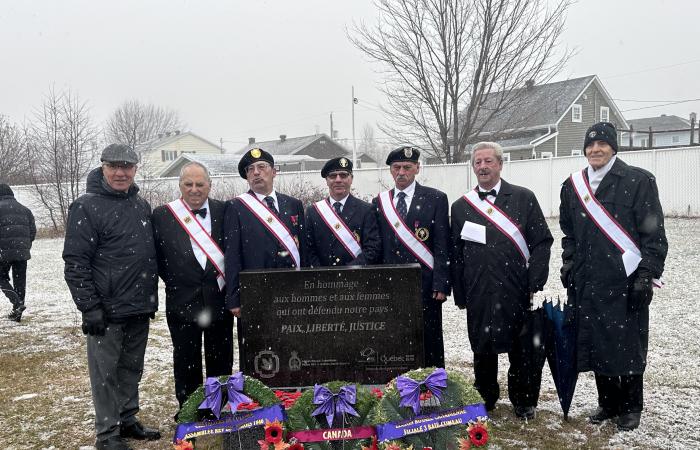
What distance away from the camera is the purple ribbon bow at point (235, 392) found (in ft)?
10.7

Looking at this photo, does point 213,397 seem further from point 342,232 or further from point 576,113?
point 576,113

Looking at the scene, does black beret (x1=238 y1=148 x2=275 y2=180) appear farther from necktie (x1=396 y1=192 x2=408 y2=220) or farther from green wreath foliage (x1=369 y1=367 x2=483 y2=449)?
green wreath foliage (x1=369 y1=367 x2=483 y2=449)

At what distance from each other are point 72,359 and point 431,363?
13.4 ft

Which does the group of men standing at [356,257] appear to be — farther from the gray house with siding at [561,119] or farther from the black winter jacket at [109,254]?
the gray house with siding at [561,119]

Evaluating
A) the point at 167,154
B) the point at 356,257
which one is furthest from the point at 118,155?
the point at 167,154

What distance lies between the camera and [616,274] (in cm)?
385

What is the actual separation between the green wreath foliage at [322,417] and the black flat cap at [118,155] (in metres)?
1.88

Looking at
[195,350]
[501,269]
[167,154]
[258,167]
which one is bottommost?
[195,350]

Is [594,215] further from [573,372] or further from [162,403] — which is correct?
[162,403]

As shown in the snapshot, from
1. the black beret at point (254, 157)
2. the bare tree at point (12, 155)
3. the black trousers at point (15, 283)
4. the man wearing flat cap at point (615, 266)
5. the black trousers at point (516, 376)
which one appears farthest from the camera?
the bare tree at point (12, 155)

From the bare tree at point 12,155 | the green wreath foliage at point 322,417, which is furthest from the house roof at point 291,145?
the green wreath foliage at point 322,417

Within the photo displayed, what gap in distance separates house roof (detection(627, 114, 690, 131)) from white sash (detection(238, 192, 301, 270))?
168ft

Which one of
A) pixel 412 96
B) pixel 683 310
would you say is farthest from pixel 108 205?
pixel 412 96

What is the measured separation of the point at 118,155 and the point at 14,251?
5.38 m
